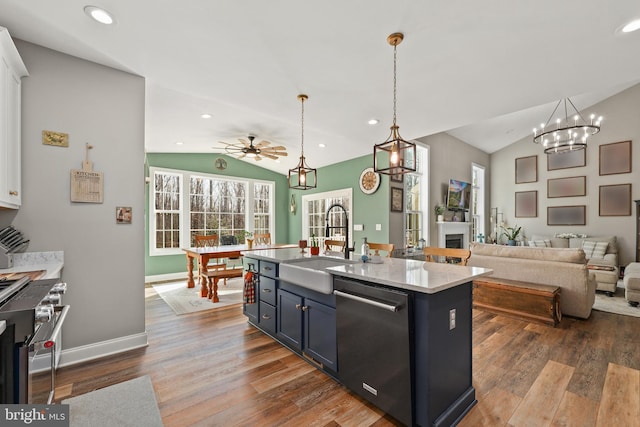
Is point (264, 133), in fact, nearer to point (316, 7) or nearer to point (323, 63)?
point (323, 63)

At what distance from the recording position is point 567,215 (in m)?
7.43

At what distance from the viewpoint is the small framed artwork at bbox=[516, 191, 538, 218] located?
8.08 metres

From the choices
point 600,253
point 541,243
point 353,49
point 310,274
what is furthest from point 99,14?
point 541,243

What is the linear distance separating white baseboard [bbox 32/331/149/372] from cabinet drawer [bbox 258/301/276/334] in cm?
116

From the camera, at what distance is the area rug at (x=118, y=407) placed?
5.67 ft

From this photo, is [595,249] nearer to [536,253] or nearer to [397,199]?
[536,253]

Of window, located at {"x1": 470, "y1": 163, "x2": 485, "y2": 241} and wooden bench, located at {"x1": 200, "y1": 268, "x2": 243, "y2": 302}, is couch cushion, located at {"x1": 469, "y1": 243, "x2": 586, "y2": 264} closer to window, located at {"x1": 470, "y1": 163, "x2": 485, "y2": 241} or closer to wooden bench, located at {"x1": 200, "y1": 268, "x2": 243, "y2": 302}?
wooden bench, located at {"x1": 200, "y1": 268, "x2": 243, "y2": 302}

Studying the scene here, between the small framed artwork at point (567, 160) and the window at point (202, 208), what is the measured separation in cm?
781

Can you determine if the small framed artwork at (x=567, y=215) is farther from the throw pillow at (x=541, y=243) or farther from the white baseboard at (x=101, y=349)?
the white baseboard at (x=101, y=349)

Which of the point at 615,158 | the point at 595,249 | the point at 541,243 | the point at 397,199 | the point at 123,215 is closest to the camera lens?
the point at 123,215

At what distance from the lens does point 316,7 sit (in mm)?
1885

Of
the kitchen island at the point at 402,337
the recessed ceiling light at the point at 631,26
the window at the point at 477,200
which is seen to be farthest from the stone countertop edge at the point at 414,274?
the window at the point at 477,200

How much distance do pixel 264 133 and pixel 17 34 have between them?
3.21 m

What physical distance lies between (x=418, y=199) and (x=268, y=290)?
182 inches
